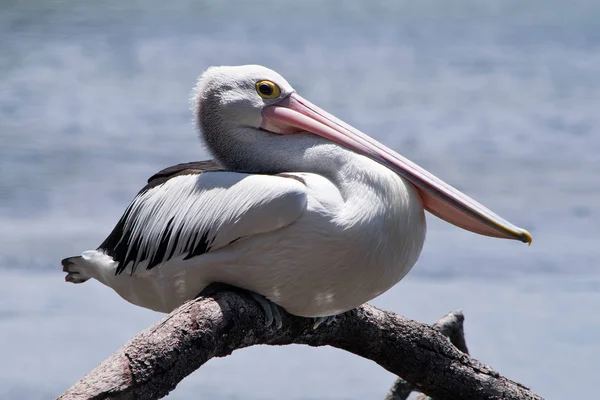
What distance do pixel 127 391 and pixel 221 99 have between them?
0.93 m

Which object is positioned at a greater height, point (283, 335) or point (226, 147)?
point (226, 147)

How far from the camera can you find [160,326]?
2.27 m

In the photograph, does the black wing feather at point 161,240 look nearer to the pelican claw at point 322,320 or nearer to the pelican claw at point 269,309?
the pelican claw at point 269,309

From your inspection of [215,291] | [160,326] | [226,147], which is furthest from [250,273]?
[226,147]

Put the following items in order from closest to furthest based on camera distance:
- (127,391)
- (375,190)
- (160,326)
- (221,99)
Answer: (127,391) < (160,326) < (375,190) < (221,99)

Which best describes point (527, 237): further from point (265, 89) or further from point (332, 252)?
point (265, 89)

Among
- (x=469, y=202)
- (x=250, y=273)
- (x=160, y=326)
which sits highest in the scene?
(x=469, y=202)

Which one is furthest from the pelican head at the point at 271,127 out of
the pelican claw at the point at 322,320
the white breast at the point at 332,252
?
the pelican claw at the point at 322,320

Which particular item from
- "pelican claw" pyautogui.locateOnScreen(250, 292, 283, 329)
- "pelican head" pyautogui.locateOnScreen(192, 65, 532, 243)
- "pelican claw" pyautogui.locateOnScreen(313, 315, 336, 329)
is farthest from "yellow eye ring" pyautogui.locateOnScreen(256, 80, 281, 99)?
"pelican claw" pyautogui.locateOnScreen(313, 315, 336, 329)

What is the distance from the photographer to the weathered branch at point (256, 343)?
6.95 feet

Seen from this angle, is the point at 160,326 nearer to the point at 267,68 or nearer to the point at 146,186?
the point at 146,186

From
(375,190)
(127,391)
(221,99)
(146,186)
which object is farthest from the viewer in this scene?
(146,186)

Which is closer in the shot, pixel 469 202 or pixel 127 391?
pixel 127 391

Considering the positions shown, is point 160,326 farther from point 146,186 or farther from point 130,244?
point 146,186
